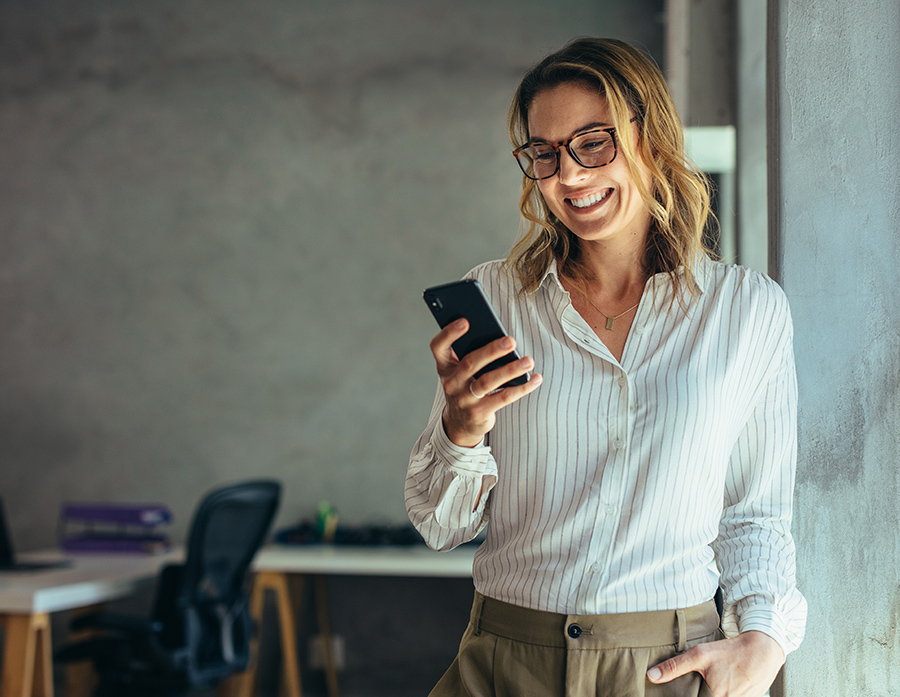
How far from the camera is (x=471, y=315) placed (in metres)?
1.01

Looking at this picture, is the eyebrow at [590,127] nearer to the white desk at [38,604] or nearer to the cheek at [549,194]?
the cheek at [549,194]

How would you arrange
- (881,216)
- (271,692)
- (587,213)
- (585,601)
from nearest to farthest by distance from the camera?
(585,601) → (587,213) → (881,216) → (271,692)

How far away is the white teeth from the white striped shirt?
0.13 m

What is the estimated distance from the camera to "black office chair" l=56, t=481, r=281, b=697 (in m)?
2.91

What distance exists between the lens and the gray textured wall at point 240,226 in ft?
13.7

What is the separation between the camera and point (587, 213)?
1072 millimetres

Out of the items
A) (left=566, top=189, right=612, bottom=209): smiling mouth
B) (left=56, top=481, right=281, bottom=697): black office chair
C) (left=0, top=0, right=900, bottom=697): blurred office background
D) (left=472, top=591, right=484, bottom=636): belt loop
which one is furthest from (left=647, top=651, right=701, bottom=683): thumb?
(left=0, top=0, right=900, bottom=697): blurred office background

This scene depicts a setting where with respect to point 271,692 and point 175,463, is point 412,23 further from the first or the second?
point 271,692

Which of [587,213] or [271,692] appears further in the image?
[271,692]

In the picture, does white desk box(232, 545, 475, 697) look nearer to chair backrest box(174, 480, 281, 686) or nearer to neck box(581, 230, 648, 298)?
chair backrest box(174, 480, 281, 686)

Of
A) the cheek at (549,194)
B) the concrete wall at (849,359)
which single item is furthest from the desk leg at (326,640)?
the cheek at (549,194)

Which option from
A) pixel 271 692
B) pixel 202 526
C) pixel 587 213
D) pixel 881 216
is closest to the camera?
pixel 587 213

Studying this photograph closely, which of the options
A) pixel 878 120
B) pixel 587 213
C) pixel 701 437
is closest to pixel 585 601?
pixel 701 437

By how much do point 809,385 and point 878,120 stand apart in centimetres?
43
